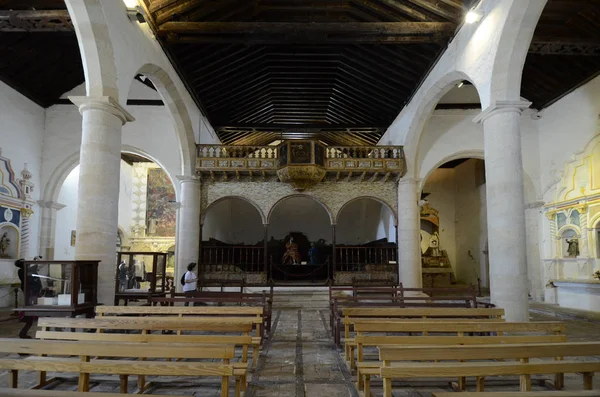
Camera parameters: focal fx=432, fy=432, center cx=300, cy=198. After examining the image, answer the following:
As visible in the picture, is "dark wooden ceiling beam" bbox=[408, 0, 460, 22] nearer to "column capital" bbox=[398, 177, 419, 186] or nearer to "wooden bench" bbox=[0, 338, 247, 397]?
"column capital" bbox=[398, 177, 419, 186]

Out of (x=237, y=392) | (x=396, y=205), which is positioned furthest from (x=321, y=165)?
(x=237, y=392)

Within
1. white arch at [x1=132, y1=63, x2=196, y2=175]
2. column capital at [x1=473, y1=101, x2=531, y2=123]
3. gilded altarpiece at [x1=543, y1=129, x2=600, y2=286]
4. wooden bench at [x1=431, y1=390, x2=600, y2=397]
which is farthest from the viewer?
gilded altarpiece at [x1=543, y1=129, x2=600, y2=286]

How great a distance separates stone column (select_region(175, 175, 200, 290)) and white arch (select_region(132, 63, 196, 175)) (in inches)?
15.6

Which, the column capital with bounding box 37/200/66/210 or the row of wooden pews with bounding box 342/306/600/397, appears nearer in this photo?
the row of wooden pews with bounding box 342/306/600/397

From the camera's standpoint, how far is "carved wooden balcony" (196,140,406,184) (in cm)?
1252

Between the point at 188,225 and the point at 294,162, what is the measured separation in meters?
3.68

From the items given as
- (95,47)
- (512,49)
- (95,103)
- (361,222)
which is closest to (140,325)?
(95,103)

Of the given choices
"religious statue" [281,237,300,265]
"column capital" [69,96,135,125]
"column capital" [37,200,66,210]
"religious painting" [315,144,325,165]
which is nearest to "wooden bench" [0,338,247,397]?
"column capital" [69,96,135,125]

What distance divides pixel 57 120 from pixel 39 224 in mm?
3198

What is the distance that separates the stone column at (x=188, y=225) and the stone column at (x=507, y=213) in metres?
8.51

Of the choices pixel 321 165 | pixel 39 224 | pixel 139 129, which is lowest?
pixel 39 224

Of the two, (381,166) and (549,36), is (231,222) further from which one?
(549,36)

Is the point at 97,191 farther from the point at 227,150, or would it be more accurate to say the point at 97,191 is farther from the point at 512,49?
the point at 512,49

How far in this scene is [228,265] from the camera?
43.7 ft
